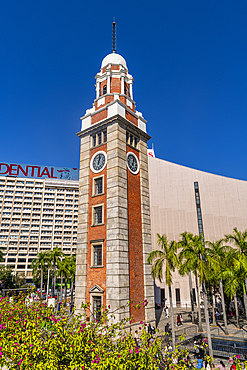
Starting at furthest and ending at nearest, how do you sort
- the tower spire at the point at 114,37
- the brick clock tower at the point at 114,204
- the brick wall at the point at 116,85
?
1. the tower spire at the point at 114,37
2. the brick wall at the point at 116,85
3. the brick clock tower at the point at 114,204

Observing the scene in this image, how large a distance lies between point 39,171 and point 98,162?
83586mm

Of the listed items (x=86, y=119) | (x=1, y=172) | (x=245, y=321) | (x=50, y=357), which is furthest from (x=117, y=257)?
(x=1, y=172)

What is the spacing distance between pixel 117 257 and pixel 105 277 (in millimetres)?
2158

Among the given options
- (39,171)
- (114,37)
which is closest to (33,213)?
(39,171)

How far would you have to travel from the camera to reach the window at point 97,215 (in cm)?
2434

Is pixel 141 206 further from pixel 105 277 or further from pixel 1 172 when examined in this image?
pixel 1 172

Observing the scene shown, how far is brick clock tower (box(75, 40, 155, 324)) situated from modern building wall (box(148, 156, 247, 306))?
22.3 m

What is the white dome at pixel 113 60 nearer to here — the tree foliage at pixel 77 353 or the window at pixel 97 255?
the window at pixel 97 255

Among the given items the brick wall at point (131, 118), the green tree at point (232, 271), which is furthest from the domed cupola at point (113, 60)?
the green tree at point (232, 271)

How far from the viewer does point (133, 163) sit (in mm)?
26828

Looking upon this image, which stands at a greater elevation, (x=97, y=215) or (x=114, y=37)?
(x=114, y=37)

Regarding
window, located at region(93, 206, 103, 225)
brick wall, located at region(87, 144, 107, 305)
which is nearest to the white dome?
brick wall, located at region(87, 144, 107, 305)

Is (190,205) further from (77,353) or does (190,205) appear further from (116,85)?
(77,353)

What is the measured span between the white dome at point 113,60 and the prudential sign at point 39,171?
7915cm
